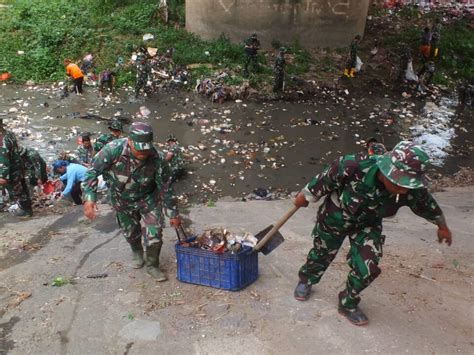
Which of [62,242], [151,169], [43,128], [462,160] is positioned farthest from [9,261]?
[462,160]

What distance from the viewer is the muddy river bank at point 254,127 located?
8.38 metres

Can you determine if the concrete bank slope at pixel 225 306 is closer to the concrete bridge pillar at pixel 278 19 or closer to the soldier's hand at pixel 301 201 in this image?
the soldier's hand at pixel 301 201

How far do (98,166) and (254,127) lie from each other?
6.72m

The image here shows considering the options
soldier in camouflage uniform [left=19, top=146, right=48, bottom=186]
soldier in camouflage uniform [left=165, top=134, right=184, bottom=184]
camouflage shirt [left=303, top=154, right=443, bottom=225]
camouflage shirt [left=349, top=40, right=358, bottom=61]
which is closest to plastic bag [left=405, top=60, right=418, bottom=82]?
camouflage shirt [left=349, top=40, right=358, bottom=61]

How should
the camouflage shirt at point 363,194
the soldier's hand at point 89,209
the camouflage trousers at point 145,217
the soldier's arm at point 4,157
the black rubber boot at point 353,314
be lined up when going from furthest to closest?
the soldier's arm at point 4,157, the camouflage trousers at point 145,217, the soldier's hand at point 89,209, the black rubber boot at point 353,314, the camouflage shirt at point 363,194

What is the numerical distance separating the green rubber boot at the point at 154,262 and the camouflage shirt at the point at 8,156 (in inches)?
109

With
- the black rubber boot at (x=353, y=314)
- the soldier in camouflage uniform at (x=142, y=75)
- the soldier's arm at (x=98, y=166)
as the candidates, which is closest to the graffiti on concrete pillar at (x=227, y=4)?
the soldier in camouflage uniform at (x=142, y=75)

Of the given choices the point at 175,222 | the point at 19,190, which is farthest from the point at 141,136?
the point at 19,190

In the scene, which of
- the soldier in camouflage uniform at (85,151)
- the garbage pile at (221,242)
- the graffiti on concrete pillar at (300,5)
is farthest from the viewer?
the graffiti on concrete pillar at (300,5)

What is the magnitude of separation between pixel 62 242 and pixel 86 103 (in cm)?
689

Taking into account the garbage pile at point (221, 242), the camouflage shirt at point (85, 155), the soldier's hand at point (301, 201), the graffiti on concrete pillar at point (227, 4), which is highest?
the graffiti on concrete pillar at point (227, 4)

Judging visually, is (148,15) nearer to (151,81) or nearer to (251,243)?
(151,81)

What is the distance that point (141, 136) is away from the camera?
3.50m

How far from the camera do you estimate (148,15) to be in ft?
48.8
